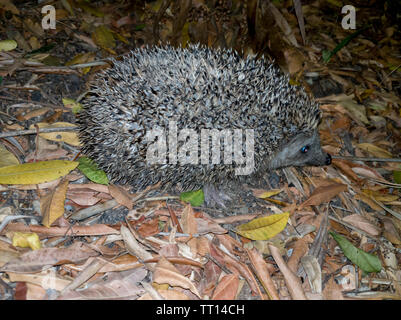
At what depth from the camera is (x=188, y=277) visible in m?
3.50

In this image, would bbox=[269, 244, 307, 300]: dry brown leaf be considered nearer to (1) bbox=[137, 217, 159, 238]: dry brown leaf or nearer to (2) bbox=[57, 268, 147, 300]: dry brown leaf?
(1) bbox=[137, 217, 159, 238]: dry brown leaf

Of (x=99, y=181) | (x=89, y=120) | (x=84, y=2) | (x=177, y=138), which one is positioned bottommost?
(x=99, y=181)

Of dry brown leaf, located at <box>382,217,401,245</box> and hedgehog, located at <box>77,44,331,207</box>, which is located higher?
hedgehog, located at <box>77,44,331,207</box>

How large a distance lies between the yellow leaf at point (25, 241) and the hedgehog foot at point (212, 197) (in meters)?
1.95

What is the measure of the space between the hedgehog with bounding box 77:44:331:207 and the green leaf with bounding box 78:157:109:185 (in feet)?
0.36

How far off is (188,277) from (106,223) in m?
1.15

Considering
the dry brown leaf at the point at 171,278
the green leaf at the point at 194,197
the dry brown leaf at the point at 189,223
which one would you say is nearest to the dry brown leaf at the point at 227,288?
the dry brown leaf at the point at 171,278

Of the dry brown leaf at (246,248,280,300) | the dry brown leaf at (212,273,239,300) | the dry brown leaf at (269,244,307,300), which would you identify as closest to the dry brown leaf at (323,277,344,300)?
the dry brown leaf at (269,244,307,300)

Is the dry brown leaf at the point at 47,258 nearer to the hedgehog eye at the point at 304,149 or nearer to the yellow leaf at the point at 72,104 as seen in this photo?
the yellow leaf at the point at 72,104

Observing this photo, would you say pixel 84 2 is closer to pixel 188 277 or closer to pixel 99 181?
pixel 99 181

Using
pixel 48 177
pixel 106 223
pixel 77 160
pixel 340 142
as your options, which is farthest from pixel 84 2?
pixel 340 142

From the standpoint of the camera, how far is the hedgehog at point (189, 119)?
3699 mm

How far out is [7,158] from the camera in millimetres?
4125

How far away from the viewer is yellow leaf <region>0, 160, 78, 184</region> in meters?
3.89
